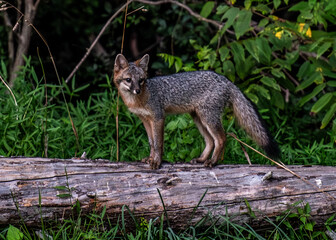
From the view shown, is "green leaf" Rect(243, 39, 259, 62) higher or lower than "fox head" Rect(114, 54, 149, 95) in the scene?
higher

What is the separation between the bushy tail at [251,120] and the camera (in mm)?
5079

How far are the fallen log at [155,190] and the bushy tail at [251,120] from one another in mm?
488

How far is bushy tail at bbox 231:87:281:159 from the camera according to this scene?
5.08 meters

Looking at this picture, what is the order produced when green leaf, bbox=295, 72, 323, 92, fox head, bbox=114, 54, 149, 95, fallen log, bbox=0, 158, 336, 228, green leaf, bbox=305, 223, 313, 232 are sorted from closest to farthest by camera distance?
1. fallen log, bbox=0, 158, 336, 228
2. green leaf, bbox=305, 223, 313, 232
3. fox head, bbox=114, 54, 149, 95
4. green leaf, bbox=295, 72, 323, 92

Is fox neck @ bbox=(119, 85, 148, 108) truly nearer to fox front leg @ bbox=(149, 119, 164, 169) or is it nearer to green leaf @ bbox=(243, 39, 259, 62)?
fox front leg @ bbox=(149, 119, 164, 169)

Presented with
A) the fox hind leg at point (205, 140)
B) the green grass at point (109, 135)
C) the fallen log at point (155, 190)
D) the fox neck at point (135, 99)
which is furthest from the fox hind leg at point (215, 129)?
the fox neck at point (135, 99)

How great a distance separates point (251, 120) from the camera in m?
5.27

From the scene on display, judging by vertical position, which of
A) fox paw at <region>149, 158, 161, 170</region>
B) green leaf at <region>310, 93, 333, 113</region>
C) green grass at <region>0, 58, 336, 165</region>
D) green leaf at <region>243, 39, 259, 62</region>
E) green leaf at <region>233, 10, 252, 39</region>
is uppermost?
green leaf at <region>233, 10, 252, 39</region>

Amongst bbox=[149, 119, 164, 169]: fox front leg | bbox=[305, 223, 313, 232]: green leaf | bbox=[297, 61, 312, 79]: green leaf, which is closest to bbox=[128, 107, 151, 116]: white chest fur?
bbox=[149, 119, 164, 169]: fox front leg

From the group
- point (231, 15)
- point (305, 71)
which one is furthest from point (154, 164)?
point (305, 71)

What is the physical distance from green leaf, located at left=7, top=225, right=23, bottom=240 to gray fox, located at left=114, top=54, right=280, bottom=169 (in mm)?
1647

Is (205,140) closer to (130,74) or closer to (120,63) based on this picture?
(130,74)

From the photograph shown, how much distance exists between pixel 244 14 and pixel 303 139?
214 cm

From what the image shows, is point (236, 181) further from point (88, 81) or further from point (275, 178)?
point (88, 81)
